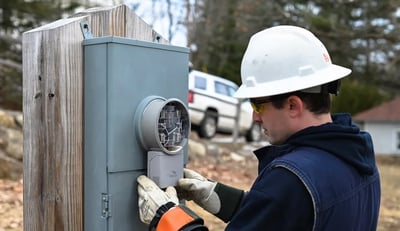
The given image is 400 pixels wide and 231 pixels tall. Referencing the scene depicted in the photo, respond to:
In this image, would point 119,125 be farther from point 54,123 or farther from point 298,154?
point 298,154

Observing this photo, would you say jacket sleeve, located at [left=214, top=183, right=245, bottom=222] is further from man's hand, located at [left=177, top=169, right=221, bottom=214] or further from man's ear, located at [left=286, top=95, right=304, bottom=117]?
man's ear, located at [left=286, top=95, right=304, bottom=117]

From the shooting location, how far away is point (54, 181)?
6.11 ft

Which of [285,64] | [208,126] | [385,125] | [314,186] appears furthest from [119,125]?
[385,125]

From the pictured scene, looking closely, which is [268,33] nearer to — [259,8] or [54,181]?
[54,181]

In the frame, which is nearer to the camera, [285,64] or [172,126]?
[285,64]

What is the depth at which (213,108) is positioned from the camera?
12516 millimetres

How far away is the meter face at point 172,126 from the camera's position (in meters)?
1.92

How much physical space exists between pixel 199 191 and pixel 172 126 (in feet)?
1.04

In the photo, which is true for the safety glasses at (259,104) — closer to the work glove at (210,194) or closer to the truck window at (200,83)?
the work glove at (210,194)

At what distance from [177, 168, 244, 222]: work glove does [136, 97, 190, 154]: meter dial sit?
178 mm

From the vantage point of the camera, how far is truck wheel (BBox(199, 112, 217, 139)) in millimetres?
12055

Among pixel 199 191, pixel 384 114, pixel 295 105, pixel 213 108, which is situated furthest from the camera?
pixel 384 114

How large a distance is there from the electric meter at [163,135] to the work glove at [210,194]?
0.10 m

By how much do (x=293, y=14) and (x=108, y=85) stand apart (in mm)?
10470
